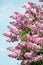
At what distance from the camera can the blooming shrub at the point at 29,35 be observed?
8.87 m

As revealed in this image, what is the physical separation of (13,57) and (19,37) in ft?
4.23

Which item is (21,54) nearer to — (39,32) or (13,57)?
(13,57)

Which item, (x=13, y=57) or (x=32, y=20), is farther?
(x=32, y=20)

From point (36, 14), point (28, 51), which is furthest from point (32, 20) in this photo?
point (28, 51)

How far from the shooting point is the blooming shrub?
887 cm

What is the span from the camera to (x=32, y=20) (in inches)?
420

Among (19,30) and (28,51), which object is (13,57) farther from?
(19,30)

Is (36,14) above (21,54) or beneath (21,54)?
above

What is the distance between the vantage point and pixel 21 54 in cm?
995

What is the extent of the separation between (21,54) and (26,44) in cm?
93

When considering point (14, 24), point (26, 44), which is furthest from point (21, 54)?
point (14, 24)

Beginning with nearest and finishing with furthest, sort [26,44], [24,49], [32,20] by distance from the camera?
[26,44] < [24,49] < [32,20]

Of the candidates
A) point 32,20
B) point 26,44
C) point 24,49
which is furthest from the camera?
point 32,20

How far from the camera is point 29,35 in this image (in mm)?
9734
